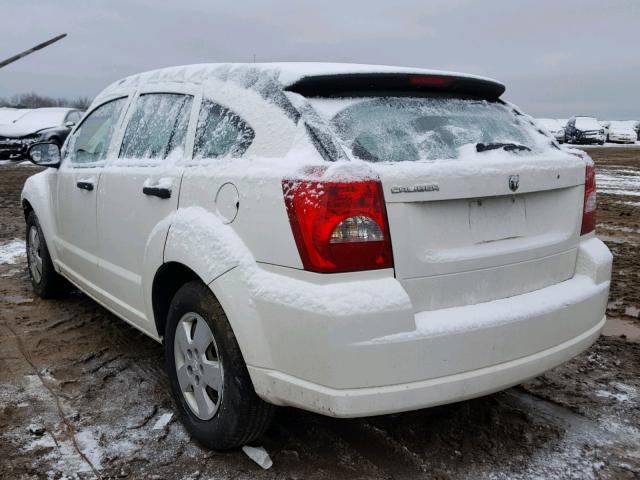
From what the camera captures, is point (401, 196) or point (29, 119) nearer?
point (401, 196)

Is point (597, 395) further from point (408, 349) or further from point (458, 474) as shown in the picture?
point (408, 349)

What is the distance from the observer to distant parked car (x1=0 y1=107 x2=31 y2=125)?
18578 millimetres

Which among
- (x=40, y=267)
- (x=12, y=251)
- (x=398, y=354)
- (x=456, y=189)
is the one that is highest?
(x=456, y=189)

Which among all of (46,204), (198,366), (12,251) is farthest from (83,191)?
(12,251)

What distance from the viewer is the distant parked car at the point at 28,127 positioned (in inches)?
692

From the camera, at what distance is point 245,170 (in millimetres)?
2441

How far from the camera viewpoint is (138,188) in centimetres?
318

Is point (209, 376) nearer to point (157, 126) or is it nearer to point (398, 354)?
point (398, 354)

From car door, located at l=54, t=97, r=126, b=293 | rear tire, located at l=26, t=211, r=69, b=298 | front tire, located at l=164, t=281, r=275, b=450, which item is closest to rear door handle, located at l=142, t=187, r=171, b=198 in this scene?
front tire, located at l=164, t=281, r=275, b=450

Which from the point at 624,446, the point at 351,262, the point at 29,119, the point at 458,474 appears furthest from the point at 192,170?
the point at 29,119

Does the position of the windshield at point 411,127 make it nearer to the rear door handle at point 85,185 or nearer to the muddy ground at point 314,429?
the muddy ground at point 314,429

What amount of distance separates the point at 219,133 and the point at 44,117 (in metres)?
17.6

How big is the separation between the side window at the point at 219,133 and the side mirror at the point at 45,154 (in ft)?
6.91

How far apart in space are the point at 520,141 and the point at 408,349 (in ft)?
4.06
